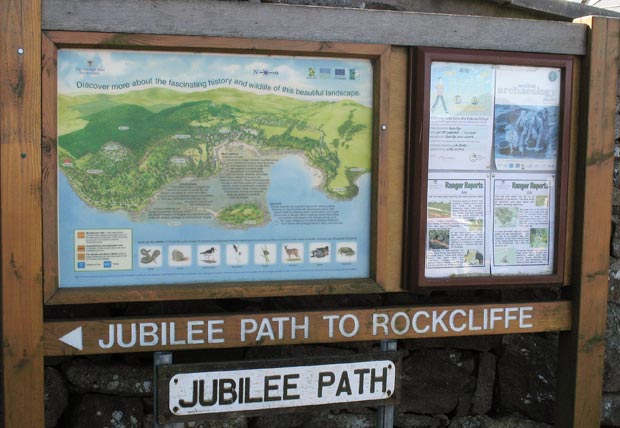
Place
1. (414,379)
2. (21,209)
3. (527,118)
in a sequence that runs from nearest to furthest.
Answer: (21,209) → (527,118) → (414,379)

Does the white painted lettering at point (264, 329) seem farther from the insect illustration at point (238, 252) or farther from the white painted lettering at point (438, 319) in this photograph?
the white painted lettering at point (438, 319)

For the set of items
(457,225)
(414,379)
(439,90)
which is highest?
(439,90)

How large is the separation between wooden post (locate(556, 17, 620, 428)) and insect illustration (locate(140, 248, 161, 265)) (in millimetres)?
1989

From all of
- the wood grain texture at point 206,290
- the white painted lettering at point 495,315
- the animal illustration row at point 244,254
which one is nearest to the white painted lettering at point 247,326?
the wood grain texture at point 206,290

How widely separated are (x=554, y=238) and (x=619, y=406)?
1.16 metres

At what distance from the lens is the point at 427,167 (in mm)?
3080

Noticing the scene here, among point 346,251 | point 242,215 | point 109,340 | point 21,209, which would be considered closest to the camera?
point 21,209

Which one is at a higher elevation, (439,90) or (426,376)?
(439,90)

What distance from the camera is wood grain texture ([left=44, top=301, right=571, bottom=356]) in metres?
2.87

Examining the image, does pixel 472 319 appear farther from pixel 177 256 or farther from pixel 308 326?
pixel 177 256

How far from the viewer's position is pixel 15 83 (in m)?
2.72

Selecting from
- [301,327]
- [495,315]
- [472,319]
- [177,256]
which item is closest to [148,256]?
[177,256]

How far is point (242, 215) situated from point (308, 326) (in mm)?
577

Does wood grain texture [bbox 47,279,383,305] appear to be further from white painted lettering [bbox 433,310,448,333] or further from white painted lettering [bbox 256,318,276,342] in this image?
white painted lettering [bbox 433,310,448,333]
